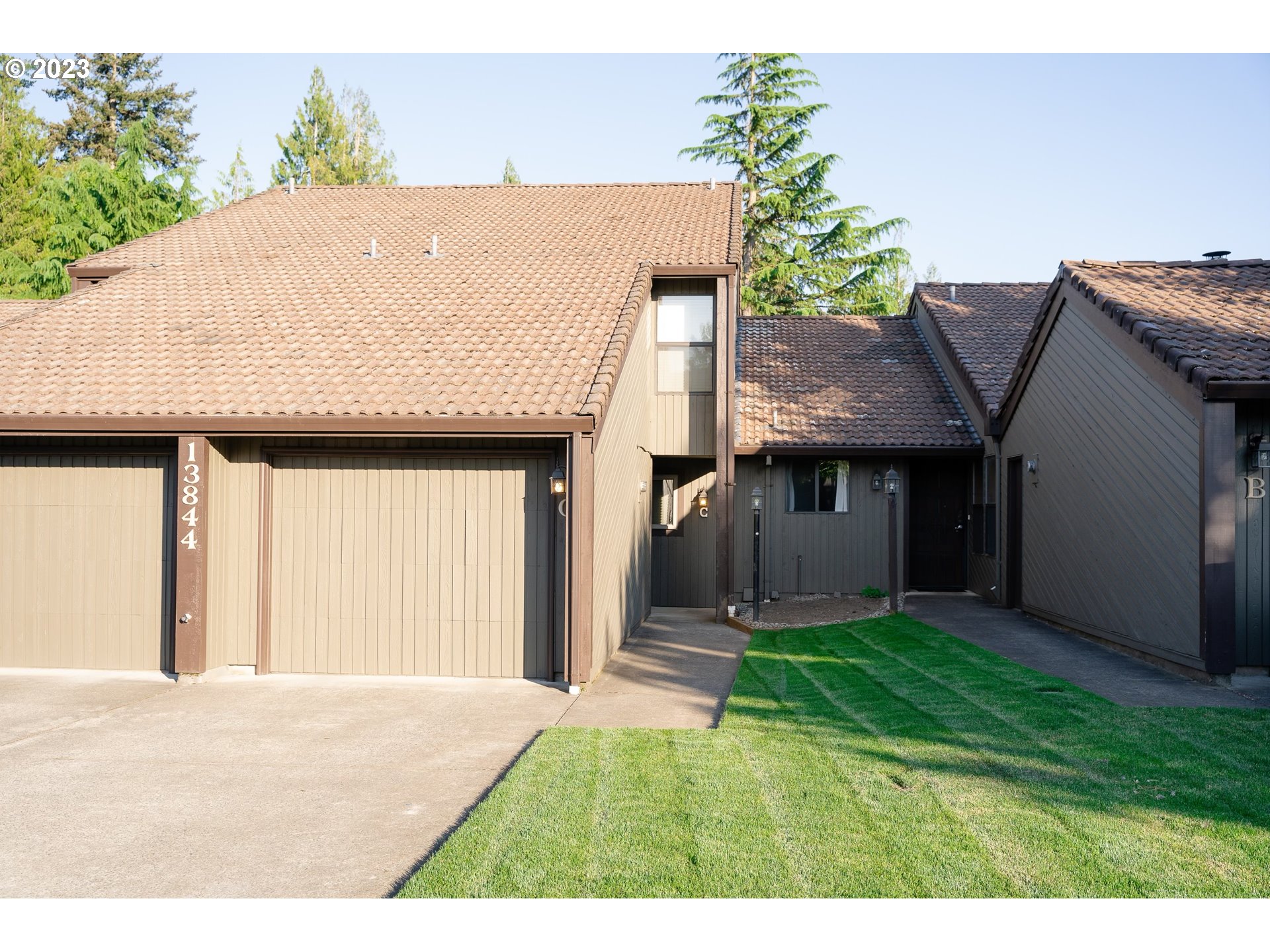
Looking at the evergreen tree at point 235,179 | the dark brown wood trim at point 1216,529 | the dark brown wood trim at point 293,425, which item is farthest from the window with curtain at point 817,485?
the evergreen tree at point 235,179

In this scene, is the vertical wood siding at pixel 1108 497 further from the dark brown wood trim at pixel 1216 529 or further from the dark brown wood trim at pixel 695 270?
the dark brown wood trim at pixel 695 270

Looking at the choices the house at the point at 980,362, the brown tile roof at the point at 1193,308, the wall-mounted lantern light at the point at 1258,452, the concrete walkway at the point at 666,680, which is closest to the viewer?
the concrete walkway at the point at 666,680

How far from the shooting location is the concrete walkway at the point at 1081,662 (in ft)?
27.2

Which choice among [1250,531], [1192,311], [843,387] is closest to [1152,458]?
[1250,531]

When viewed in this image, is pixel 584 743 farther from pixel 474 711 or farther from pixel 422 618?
pixel 422 618

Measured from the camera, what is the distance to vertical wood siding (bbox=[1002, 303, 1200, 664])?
9.36m

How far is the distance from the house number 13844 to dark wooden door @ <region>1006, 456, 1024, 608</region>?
11.2 m

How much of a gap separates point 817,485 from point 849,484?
21.7 inches

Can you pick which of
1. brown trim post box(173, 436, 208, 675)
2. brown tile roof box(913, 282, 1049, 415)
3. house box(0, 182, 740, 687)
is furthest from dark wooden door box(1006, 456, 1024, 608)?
brown trim post box(173, 436, 208, 675)

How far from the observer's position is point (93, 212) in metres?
26.0

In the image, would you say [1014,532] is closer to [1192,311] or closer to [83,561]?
[1192,311]

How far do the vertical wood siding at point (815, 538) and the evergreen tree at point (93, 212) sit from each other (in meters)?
19.5

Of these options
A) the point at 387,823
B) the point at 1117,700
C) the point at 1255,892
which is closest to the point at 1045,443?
the point at 1117,700

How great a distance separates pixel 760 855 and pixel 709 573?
37.5 feet
